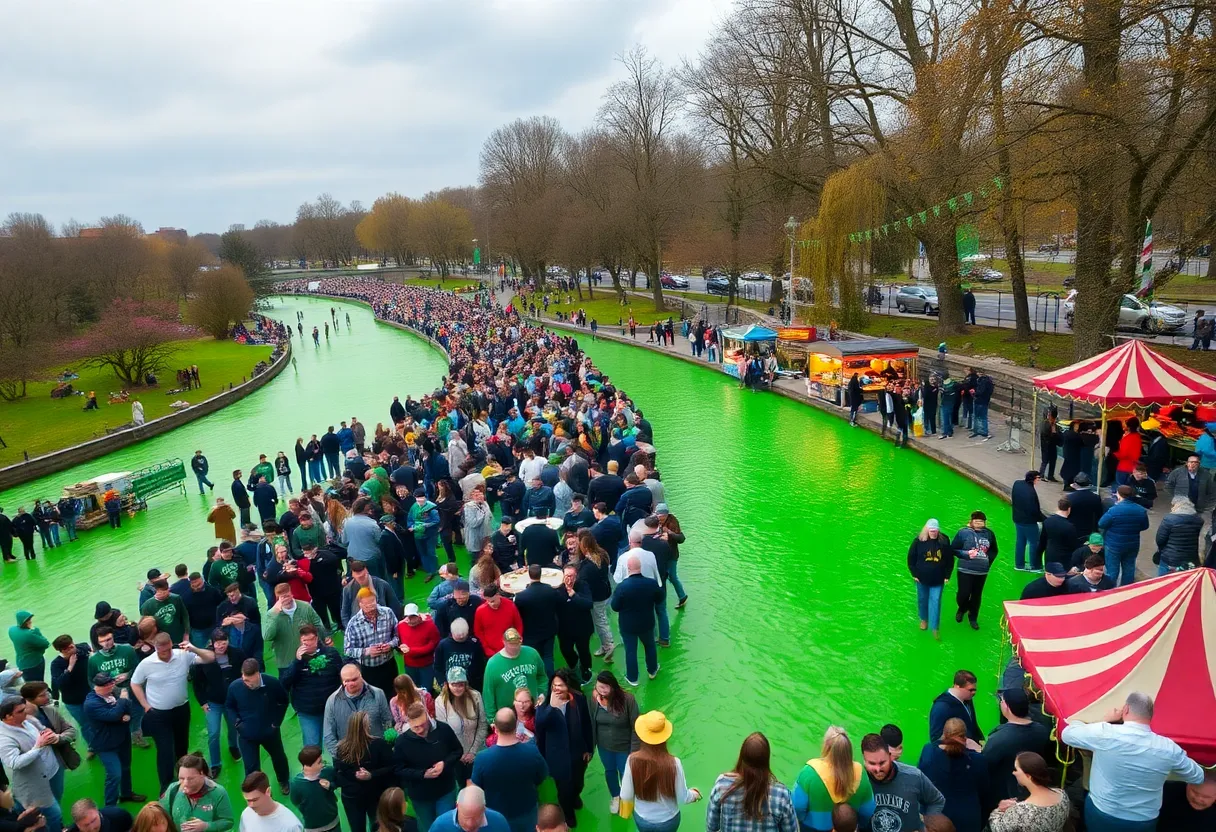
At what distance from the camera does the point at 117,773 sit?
18.9 feet

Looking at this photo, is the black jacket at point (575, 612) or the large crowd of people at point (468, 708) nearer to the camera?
the large crowd of people at point (468, 708)

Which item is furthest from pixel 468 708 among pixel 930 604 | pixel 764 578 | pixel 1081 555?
pixel 1081 555

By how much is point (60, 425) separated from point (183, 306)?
47905 mm

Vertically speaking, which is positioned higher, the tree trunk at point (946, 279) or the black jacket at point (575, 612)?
the tree trunk at point (946, 279)

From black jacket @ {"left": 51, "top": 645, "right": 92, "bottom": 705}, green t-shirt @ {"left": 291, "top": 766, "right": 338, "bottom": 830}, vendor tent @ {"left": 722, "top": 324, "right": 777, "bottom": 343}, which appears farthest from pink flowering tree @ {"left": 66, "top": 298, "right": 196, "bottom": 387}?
green t-shirt @ {"left": 291, "top": 766, "right": 338, "bottom": 830}

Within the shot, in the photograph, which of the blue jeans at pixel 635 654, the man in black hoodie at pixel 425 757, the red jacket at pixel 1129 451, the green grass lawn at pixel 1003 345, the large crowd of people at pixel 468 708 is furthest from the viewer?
the green grass lawn at pixel 1003 345

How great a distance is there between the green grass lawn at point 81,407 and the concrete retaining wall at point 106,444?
73 cm

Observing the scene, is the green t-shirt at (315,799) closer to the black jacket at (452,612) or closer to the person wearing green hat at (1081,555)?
the black jacket at (452,612)

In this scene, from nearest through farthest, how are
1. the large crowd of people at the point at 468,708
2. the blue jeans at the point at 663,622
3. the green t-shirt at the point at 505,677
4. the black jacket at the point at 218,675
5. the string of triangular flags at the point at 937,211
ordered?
1. the large crowd of people at the point at 468,708
2. the green t-shirt at the point at 505,677
3. the black jacket at the point at 218,675
4. the blue jeans at the point at 663,622
5. the string of triangular flags at the point at 937,211

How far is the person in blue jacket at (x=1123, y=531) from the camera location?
7.50m

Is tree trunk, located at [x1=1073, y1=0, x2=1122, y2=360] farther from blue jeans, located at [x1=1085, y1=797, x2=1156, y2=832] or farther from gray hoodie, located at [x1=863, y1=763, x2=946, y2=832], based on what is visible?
gray hoodie, located at [x1=863, y1=763, x2=946, y2=832]

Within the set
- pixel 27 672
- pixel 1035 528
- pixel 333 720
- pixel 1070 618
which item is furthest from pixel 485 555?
pixel 1035 528

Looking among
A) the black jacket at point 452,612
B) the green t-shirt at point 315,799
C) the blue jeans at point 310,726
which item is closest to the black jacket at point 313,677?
the blue jeans at point 310,726

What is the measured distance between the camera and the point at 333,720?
4.92 metres
